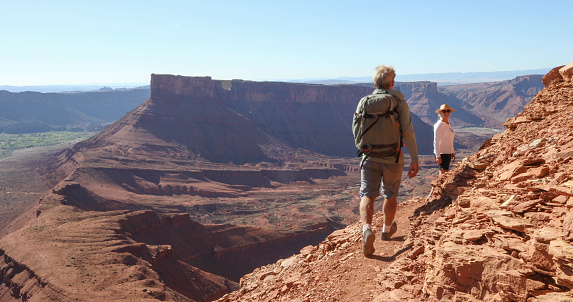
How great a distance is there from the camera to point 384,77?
6.28 metres

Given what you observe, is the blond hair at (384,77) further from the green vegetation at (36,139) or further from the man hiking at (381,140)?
the green vegetation at (36,139)

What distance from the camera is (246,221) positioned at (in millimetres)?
47594

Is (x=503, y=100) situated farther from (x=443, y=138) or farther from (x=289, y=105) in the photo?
(x=443, y=138)

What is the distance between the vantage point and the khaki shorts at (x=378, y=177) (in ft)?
20.6

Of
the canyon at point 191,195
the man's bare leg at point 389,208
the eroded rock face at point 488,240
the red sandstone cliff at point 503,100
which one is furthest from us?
the red sandstone cliff at point 503,100

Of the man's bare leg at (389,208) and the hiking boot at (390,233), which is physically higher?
the man's bare leg at (389,208)

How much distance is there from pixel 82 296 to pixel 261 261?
16.0 m

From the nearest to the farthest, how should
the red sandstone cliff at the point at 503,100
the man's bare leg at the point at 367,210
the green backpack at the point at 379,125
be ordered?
the green backpack at the point at 379,125, the man's bare leg at the point at 367,210, the red sandstone cliff at the point at 503,100

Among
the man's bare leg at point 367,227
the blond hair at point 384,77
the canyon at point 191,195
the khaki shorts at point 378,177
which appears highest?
the blond hair at point 384,77

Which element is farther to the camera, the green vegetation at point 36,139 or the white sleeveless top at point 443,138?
the green vegetation at point 36,139

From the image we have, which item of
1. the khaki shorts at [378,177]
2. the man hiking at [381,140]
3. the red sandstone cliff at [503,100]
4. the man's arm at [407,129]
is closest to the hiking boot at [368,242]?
the man hiking at [381,140]

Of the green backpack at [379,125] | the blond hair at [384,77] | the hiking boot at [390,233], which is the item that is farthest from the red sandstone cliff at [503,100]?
the green backpack at [379,125]

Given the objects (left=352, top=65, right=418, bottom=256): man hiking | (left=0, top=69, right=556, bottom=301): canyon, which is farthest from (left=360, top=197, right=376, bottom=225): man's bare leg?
(left=0, top=69, right=556, bottom=301): canyon

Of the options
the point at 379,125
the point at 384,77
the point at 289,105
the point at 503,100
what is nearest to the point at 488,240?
the point at 379,125
